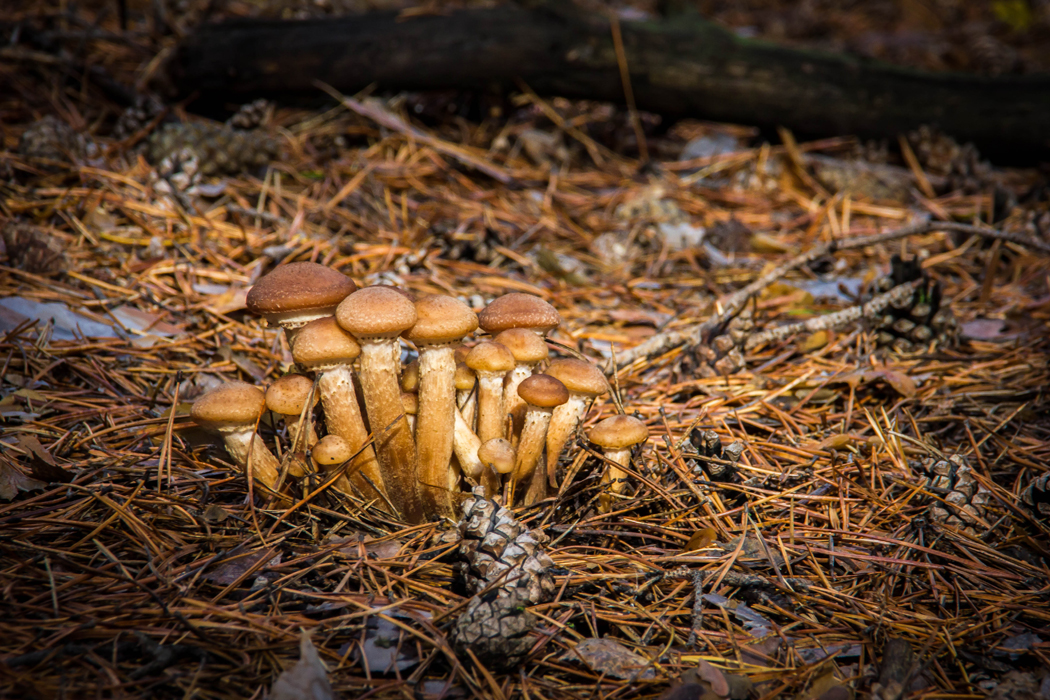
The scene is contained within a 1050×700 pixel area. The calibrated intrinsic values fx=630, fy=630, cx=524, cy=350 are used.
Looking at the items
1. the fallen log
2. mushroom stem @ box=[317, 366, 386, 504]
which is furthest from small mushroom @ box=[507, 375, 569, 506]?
the fallen log

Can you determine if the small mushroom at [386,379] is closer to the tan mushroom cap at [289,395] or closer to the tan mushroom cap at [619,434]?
the tan mushroom cap at [289,395]

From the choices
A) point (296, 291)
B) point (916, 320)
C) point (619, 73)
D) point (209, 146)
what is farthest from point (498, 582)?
point (619, 73)

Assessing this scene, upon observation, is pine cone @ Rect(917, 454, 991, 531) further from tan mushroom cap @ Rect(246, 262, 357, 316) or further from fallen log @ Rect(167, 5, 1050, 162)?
fallen log @ Rect(167, 5, 1050, 162)

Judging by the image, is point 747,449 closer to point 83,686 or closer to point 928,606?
point 928,606

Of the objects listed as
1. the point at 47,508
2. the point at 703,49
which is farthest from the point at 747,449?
the point at 703,49

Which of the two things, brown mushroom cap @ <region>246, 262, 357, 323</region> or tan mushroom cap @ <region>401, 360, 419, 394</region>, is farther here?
tan mushroom cap @ <region>401, 360, 419, 394</region>

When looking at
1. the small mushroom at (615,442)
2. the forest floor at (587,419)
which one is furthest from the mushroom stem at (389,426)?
the small mushroom at (615,442)
